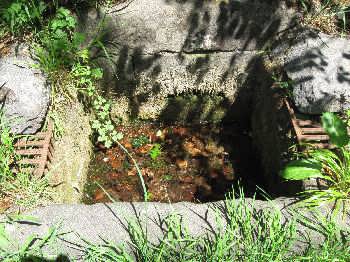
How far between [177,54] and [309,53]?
112 centimetres

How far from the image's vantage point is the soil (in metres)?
3.59

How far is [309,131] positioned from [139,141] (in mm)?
1627

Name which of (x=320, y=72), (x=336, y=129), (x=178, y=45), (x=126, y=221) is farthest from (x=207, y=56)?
(x=126, y=221)

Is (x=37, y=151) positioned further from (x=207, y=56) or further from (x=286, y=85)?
(x=286, y=85)

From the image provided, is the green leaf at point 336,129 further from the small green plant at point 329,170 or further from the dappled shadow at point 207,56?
the dappled shadow at point 207,56

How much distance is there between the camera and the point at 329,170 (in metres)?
2.74

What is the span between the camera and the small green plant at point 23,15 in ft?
9.86

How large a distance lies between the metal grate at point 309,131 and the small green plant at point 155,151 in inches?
50.7

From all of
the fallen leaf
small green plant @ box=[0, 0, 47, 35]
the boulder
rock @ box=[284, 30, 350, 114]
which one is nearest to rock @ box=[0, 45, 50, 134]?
small green plant @ box=[0, 0, 47, 35]

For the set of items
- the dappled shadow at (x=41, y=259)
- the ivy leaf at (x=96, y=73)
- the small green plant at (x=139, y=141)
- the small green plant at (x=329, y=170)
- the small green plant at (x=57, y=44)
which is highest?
the small green plant at (x=57, y=44)

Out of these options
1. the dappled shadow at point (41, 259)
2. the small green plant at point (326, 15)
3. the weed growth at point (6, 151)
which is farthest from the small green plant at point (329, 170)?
the weed growth at point (6, 151)

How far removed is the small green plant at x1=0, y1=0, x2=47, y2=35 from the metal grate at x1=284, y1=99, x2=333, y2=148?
83.1 inches

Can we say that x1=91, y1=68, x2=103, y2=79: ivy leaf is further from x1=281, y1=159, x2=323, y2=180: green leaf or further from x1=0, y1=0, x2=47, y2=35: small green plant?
x1=281, y1=159, x2=323, y2=180: green leaf

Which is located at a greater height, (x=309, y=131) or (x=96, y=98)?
(x=96, y=98)
